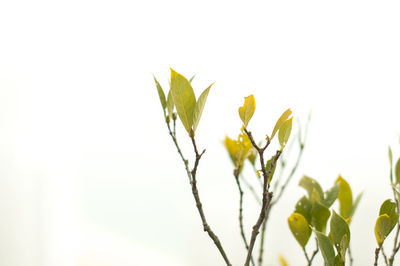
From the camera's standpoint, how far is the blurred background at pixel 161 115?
1146mm

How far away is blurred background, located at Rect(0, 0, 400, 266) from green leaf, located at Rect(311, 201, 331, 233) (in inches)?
26.0

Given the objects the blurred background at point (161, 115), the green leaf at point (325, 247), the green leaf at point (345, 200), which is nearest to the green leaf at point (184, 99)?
the green leaf at point (325, 247)

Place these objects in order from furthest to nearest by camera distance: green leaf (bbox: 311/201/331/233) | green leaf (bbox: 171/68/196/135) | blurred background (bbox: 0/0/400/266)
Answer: blurred background (bbox: 0/0/400/266)
green leaf (bbox: 311/201/331/233)
green leaf (bbox: 171/68/196/135)

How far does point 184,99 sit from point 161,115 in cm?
87

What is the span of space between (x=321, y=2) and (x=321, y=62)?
0.53 feet

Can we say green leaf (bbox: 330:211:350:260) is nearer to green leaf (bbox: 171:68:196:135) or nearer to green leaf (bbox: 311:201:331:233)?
green leaf (bbox: 311:201:331:233)

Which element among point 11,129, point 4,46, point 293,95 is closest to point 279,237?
point 293,95

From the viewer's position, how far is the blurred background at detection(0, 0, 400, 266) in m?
1.15

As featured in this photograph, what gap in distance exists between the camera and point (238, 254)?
1269 millimetres

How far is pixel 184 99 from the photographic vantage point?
0.44 metres

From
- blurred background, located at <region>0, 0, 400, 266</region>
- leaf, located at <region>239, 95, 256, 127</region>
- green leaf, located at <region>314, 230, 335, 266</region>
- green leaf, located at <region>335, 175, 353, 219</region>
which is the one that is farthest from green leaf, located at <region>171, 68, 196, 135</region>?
blurred background, located at <region>0, 0, 400, 266</region>

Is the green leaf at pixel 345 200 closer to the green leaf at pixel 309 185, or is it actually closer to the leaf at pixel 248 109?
the green leaf at pixel 309 185

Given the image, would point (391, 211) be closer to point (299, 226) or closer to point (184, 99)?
point (299, 226)

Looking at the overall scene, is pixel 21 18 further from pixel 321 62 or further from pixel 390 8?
pixel 390 8
